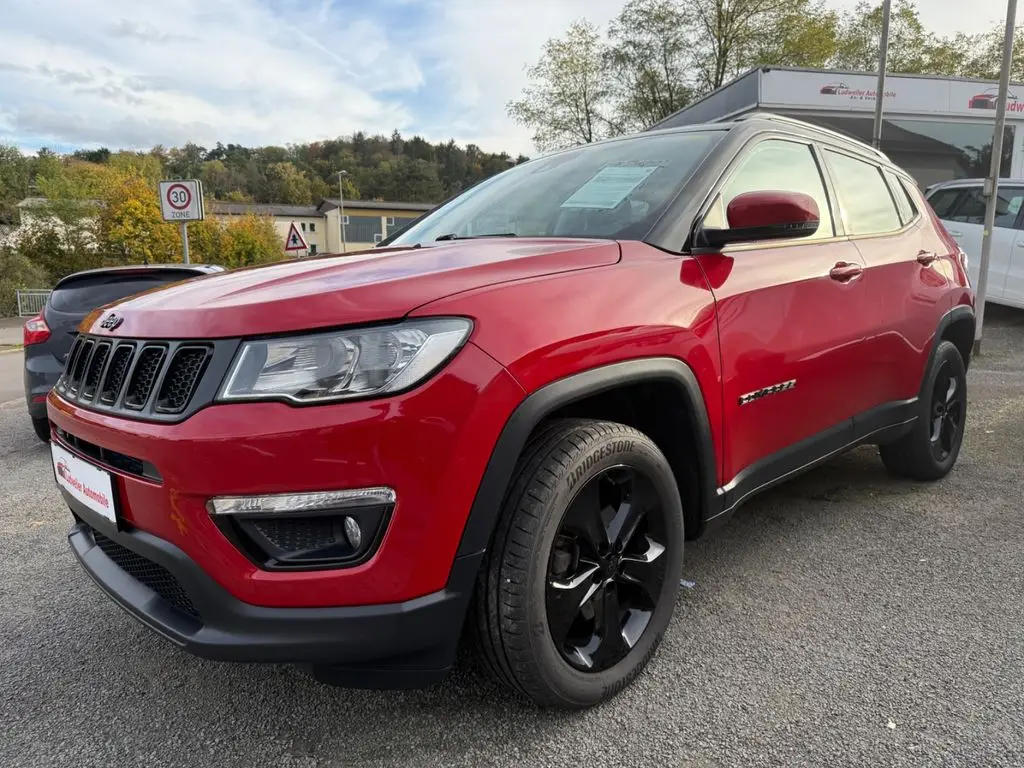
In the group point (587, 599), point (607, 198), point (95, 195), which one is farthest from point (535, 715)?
point (95, 195)

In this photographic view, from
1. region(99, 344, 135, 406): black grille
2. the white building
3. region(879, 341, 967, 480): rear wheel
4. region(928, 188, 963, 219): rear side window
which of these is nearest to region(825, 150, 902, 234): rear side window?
region(879, 341, 967, 480): rear wheel

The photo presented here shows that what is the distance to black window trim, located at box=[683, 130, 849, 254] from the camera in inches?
86.7

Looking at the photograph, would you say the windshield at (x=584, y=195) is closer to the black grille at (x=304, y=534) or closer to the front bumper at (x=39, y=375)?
the black grille at (x=304, y=534)

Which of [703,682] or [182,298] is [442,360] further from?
[703,682]

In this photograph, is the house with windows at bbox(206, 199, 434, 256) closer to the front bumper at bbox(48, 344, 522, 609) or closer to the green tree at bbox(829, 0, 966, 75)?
the green tree at bbox(829, 0, 966, 75)

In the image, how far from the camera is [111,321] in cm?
187

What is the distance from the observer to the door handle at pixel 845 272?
2650mm

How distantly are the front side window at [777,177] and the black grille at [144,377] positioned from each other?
1.62m

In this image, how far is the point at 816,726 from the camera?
1800 millimetres

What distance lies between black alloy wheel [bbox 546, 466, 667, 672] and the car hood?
60 cm

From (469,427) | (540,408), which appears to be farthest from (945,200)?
(469,427)

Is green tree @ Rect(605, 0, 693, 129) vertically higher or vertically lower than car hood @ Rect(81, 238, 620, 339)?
higher

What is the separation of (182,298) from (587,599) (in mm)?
1297

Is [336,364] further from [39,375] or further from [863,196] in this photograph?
[39,375]
